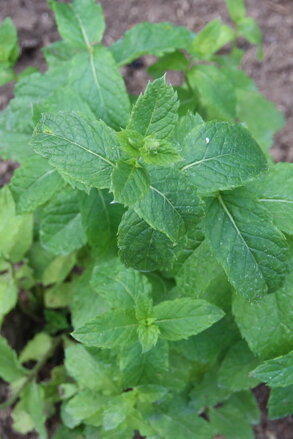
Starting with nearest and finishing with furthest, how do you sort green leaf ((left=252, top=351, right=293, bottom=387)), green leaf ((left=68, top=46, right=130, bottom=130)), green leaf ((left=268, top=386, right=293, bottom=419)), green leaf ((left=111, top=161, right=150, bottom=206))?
green leaf ((left=111, top=161, right=150, bottom=206)), green leaf ((left=252, top=351, right=293, bottom=387)), green leaf ((left=268, top=386, right=293, bottom=419)), green leaf ((left=68, top=46, right=130, bottom=130))

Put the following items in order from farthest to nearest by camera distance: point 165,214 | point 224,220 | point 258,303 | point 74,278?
point 74,278, point 258,303, point 224,220, point 165,214

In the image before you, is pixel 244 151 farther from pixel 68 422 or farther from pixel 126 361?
pixel 68 422

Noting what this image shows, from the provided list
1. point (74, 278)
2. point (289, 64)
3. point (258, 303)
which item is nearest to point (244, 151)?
point (258, 303)

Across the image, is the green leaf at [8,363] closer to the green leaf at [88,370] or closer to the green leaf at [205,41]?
the green leaf at [88,370]

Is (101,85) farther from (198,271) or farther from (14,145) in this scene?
(198,271)

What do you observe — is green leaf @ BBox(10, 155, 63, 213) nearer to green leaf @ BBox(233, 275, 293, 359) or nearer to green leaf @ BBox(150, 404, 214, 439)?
green leaf @ BBox(233, 275, 293, 359)

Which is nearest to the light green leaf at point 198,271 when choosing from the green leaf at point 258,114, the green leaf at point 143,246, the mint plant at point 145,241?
the mint plant at point 145,241

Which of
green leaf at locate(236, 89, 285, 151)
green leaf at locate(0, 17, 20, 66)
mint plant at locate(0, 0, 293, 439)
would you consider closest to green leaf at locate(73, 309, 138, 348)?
mint plant at locate(0, 0, 293, 439)
